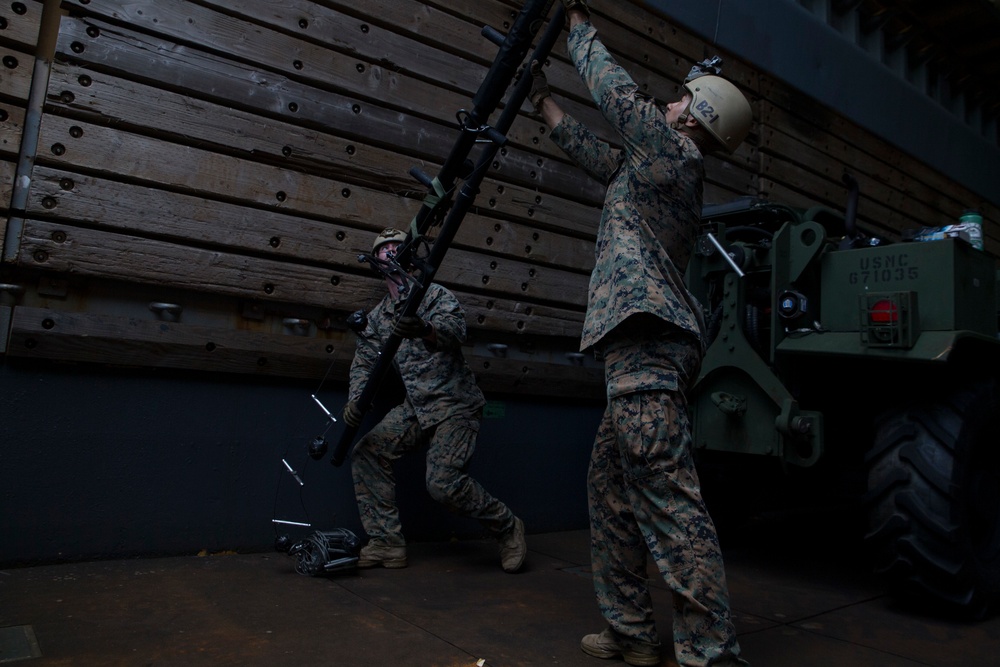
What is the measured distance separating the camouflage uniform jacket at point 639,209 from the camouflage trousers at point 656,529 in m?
0.16

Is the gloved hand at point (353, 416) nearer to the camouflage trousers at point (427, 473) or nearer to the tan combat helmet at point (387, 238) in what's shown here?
the camouflage trousers at point (427, 473)

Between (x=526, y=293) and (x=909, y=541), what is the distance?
2.76 meters

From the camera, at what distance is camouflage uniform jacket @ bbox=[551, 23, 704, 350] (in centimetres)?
254

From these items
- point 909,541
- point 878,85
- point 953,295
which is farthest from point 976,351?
point 878,85

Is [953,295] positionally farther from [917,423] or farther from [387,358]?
[387,358]

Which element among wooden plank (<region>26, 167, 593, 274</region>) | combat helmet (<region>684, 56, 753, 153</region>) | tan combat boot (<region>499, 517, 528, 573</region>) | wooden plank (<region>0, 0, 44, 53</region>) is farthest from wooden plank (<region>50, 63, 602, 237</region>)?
combat helmet (<region>684, 56, 753, 153</region>)

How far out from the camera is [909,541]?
3.28 metres

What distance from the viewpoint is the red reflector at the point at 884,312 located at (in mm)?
3465

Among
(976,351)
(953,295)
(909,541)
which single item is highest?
(953,295)

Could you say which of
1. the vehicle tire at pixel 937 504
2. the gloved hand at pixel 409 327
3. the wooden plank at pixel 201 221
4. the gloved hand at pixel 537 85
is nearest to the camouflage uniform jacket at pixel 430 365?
the gloved hand at pixel 409 327

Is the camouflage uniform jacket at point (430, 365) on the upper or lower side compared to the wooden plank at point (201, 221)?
lower

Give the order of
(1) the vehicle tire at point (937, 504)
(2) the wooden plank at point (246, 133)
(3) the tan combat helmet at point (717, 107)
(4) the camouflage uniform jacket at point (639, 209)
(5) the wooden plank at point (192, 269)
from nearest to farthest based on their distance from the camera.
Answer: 1. (4) the camouflage uniform jacket at point (639, 209)
2. (3) the tan combat helmet at point (717, 107)
3. (1) the vehicle tire at point (937, 504)
4. (5) the wooden plank at point (192, 269)
5. (2) the wooden plank at point (246, 133)

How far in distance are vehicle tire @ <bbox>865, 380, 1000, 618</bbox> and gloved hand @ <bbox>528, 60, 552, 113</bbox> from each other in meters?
2.28

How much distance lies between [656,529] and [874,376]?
7.07 feet
